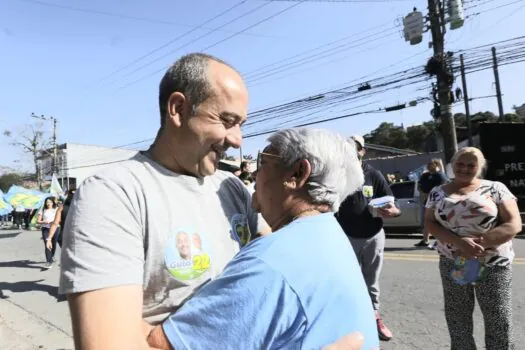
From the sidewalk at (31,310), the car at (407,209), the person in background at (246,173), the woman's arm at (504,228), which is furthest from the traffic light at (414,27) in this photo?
the woman's arm at (504,228)

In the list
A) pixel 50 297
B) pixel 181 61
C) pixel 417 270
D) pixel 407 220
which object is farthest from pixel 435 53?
pixel 181 61

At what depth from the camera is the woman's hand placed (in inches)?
125

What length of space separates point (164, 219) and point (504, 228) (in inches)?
106

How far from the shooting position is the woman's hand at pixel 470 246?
316cm

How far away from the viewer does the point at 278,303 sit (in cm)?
111

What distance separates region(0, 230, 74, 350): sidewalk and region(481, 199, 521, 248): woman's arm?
4080 millimetres

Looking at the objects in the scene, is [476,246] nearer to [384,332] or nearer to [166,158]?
[384,332]

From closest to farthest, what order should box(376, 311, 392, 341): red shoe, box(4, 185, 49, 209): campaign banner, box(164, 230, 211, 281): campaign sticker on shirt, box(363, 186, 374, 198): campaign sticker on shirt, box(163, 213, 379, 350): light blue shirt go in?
1. box(163, 213, 379, 350): light blue shirt
2. box(164, 230, 211, 281): campaign sticker on shirt
3. box(376, 311, 392, 341): red shoe
4. box(363, 186, 374, 198): campaign sticker on shirt
5. box(4, 185, 49, 209): campaign banner

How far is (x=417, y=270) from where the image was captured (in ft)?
24.1

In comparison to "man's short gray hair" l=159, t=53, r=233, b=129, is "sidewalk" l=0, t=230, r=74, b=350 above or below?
below

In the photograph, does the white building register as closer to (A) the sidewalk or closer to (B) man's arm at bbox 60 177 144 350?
(A) the sidewalk

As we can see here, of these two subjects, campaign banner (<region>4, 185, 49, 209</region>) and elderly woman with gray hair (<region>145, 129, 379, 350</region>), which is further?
campaign banner (<region>4, 185, 49, 209</region>)

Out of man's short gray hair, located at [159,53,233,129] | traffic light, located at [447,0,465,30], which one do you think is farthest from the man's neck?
traffic light, located at [447,0,465,30]

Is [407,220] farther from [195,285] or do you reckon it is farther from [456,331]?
[195,285]
